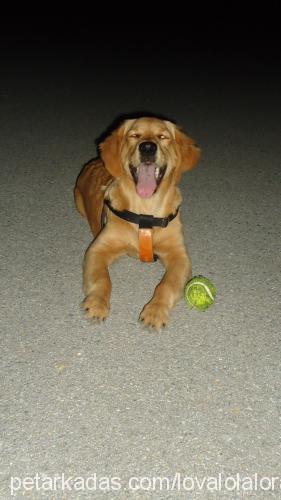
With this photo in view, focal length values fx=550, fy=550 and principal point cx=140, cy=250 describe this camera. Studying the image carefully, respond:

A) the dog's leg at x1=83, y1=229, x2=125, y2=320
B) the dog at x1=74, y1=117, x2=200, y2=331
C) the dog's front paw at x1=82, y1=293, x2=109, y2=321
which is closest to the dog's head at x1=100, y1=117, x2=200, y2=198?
the dog at x1=74, y1=117, x2=200, y2=331

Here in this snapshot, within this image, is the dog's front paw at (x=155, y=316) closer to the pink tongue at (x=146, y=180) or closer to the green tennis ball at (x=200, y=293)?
the green tennis ball at (x=200, y=293)

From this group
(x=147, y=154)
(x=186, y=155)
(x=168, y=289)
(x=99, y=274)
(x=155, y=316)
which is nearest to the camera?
(x=155, y=316)

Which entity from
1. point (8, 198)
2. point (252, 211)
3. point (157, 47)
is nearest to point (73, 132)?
point (8, 198)

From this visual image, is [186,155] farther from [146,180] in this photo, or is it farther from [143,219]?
[143,219]

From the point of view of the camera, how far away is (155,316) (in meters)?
3.16

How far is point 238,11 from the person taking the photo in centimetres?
2094

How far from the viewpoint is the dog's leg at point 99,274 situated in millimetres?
3205

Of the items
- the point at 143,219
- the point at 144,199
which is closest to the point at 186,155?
the point at 144,199

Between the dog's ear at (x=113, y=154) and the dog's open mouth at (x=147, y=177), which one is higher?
the dog's ear at (x=113, y=154)

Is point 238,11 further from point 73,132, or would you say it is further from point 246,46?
point 73,132

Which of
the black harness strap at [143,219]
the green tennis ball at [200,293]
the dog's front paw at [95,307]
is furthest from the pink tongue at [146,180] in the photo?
the dog's front paw at [95,307]

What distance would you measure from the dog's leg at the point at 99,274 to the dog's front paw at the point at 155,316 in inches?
8.9

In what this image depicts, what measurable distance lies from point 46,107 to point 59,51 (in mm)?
4417

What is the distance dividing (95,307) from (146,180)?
38.7 inches
